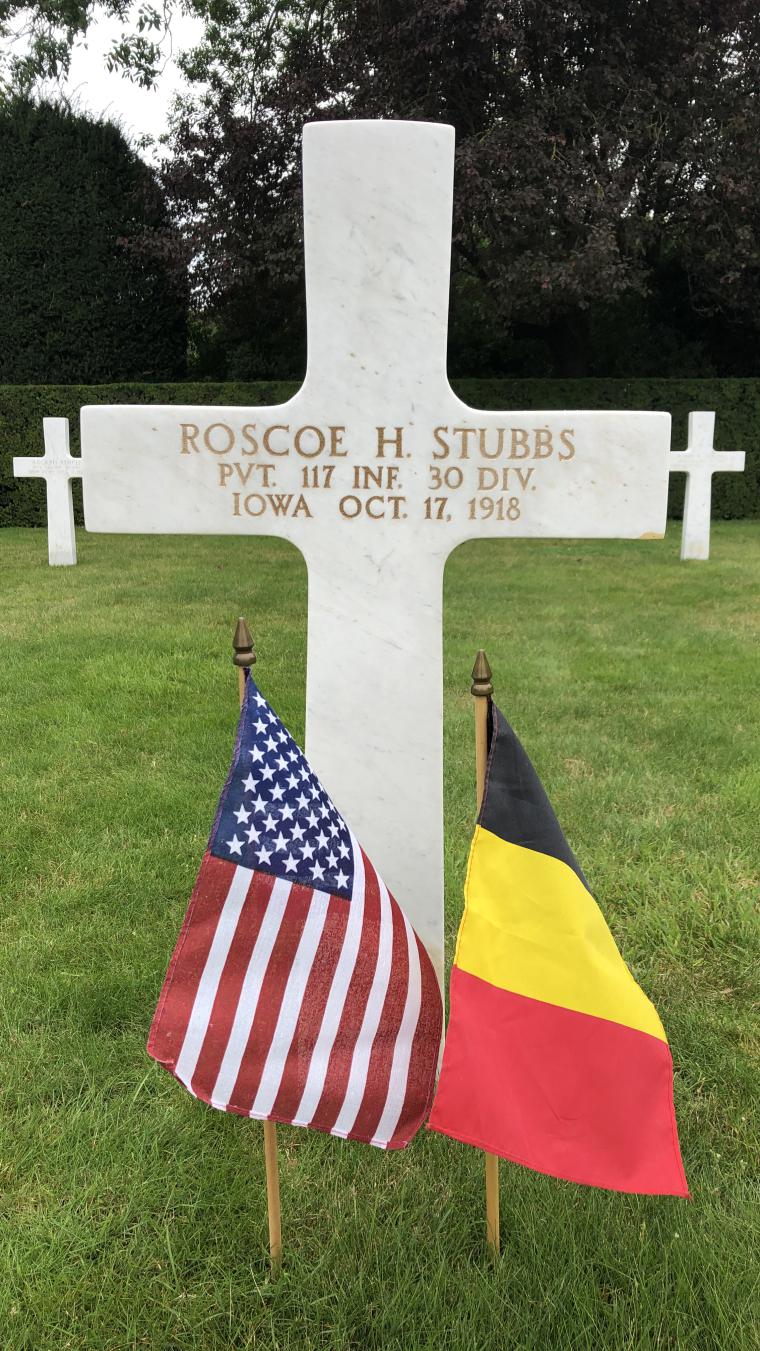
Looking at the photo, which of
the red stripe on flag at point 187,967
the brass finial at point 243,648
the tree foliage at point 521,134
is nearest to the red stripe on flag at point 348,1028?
the red stripe on flag at point 187,967

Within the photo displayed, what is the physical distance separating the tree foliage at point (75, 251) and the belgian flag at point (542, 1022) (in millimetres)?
13759

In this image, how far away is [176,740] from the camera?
4.25 m

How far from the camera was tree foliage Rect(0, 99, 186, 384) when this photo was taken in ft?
43.6

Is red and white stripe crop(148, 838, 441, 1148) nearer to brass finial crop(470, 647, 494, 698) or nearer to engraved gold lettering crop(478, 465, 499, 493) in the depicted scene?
brass finial crop(470, 647, 494, 698)

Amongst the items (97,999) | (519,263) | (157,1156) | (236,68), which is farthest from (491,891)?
(236,68)

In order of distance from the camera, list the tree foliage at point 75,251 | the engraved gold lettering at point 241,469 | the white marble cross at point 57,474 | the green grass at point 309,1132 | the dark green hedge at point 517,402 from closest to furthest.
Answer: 1. the green grass at point 309,1132
2. the engraved gold lettering at point 241,469
3. the white marble cross at point 57,474
4. the dark green hedge at point 517,402
5. the tree foliage at point 75,251

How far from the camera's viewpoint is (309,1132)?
2131mm

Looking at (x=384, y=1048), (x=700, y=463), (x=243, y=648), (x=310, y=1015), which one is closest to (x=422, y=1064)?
(x=384, y=1048)

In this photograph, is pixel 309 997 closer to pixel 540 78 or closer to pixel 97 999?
pixel 97 999

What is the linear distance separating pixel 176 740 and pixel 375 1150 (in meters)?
2.48

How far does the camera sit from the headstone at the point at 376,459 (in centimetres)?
188

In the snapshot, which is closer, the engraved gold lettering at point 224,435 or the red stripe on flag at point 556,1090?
the red stripe on flag at point 556,1090

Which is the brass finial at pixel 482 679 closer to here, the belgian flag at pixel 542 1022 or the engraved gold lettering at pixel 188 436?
the belgian flag at pixel 542 1022

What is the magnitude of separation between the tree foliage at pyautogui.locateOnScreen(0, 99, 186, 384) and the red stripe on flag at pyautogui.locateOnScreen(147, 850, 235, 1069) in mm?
13703
